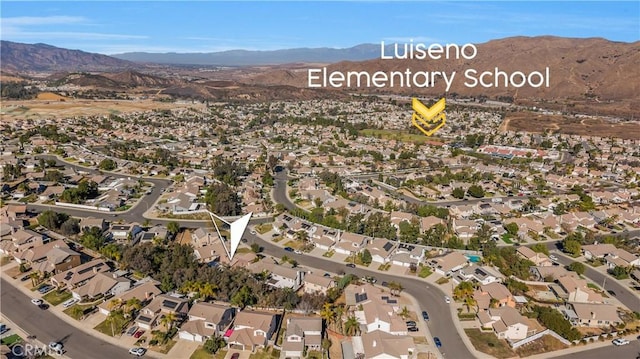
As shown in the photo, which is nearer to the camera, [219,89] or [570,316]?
[570,316]

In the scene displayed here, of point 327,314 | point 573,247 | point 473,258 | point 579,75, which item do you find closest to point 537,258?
point 573,247

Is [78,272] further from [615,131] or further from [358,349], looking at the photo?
[615,131]

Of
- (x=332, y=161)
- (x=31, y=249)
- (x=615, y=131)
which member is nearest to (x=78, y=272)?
(x=31, y=249)

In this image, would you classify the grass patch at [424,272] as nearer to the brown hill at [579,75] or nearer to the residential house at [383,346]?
the residential house at [383,346]

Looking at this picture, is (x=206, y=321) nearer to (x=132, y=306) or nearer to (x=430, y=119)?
(x=132, y=306)

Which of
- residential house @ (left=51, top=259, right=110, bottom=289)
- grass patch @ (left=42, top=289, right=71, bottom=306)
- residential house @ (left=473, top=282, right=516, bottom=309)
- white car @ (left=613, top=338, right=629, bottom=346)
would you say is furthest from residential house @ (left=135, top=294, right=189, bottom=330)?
white car @ (left=613, top=338, right=629, bottom=346)

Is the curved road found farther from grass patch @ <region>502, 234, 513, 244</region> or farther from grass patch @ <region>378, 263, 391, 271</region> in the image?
grass patch @ <region>502, 234, 513, 244</region>
